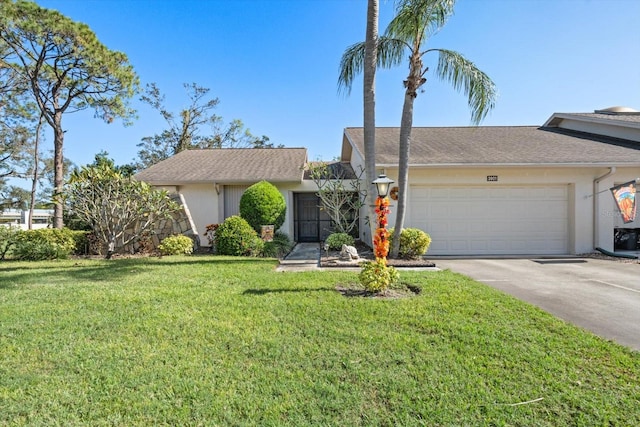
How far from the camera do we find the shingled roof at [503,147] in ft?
33.3

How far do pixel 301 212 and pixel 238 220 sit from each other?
13.7 feet

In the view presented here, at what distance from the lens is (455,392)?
2.68m

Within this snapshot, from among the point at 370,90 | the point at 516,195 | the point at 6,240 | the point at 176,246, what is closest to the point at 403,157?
the point at 370,90

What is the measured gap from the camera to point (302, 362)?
3180mm

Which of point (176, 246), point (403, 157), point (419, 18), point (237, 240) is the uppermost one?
point (419, 18)

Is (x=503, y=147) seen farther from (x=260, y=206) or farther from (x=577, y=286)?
(x=260, y=206)

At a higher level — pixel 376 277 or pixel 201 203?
pixel 201 203

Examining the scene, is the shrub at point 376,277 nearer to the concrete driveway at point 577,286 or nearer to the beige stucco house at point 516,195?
the concrete driveway at point 577,286

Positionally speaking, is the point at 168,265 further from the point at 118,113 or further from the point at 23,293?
the point at 118,113

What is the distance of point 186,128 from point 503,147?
24.8 metres

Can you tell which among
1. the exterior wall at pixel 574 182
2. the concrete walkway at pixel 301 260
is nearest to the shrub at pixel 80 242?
the concrete walkway at pixel 301 260

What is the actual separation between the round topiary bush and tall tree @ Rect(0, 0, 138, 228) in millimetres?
6736

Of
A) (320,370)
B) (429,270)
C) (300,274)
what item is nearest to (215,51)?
(300,274)

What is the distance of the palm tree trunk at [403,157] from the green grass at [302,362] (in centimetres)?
328
